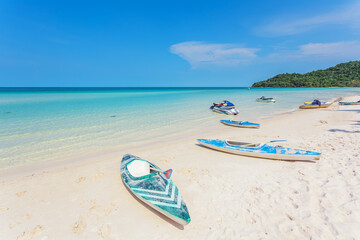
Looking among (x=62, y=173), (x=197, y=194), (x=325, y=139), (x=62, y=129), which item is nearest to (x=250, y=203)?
(x=197, y=194)

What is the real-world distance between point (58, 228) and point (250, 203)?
16.9 feet

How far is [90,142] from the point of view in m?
11.2

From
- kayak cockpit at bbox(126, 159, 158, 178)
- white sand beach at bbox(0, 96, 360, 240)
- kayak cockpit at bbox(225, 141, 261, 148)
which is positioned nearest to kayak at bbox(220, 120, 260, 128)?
white sand beach at bbox(0, 96, 360, 240)

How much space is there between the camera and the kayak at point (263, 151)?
24.1 feet

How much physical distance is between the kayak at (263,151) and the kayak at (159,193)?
13.7ft

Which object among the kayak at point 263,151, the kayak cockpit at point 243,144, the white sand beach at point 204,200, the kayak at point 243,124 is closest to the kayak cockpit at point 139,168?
the white sand beach at point 204,200

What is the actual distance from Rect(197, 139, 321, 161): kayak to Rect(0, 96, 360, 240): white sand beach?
0.87ft

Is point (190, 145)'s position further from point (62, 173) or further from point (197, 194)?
point (62, 173)

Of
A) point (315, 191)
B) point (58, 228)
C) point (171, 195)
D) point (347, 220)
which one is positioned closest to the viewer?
point (347, 220)

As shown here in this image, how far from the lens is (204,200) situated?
5152mm

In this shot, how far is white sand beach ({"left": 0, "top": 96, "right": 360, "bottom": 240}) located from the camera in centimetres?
404

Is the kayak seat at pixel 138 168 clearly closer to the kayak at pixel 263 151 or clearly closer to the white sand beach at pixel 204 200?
the white sand beach at pixel 204 200

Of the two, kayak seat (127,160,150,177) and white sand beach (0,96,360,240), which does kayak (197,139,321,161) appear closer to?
white sand beach (0,96,360,240)

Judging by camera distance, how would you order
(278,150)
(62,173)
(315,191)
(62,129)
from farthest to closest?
(62,129), (278,150), (62,173), (315,191)
